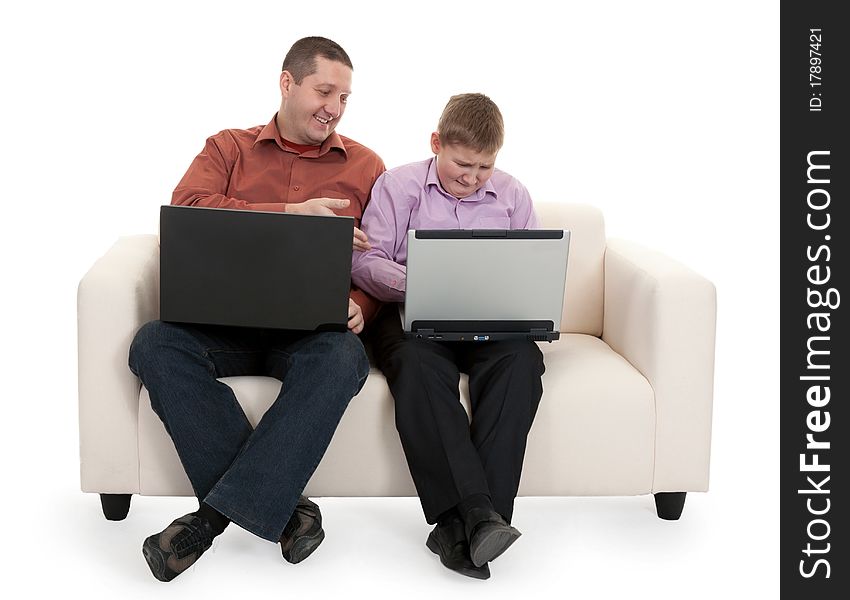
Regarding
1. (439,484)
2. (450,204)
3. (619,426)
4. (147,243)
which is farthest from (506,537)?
(147,243)

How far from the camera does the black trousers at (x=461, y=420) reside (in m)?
3.15

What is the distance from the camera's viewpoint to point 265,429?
3105mm

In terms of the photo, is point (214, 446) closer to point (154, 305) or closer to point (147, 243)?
point (154, 305)

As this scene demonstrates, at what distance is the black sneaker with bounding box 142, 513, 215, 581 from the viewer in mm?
3020

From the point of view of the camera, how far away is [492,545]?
9.91 feet

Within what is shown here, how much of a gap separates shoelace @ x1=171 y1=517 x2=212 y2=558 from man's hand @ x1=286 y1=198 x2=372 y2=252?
2.94 feet

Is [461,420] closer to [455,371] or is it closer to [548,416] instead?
[455,371]

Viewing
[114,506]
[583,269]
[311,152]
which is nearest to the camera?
[114,506]

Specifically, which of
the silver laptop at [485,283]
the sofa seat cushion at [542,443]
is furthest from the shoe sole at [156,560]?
the silver laptop at [485,283]

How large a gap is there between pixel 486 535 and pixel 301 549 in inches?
19.4

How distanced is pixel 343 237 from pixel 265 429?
1.71 feet

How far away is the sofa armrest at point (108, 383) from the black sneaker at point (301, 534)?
45 centimetres

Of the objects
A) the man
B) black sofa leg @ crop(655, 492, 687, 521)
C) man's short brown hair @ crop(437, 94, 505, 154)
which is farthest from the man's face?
black sofa leg @ crop(655, 492, 687, 521)

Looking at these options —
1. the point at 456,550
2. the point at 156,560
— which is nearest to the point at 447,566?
the point at 456,550
